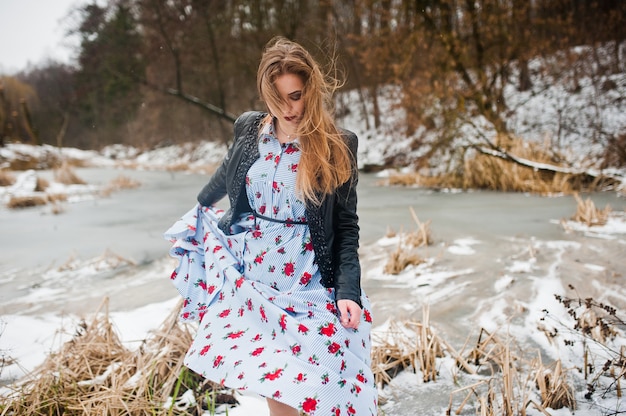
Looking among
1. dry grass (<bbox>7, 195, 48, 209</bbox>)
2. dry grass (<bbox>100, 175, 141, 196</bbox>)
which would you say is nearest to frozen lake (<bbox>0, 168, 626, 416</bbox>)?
dry grass (<bbox>7, 195, 48, 209</bbox>)

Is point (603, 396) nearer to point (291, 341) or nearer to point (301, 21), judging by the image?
point (291, 341)

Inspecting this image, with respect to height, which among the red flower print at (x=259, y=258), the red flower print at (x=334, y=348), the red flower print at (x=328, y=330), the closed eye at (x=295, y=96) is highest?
the closed eye at (x=295, y=96)

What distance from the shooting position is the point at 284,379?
4.40ft

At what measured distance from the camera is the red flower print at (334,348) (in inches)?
56.3

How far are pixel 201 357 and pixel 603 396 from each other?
66.5 inches

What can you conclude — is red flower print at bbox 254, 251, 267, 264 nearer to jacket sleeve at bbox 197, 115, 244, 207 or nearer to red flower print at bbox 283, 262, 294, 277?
red flower print at bbox 283, 262, 294, 277

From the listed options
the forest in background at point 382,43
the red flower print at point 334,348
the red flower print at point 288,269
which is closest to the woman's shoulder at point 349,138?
the red flower print at point 288,269

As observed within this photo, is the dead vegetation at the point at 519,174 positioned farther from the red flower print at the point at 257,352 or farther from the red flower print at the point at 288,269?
the red flower print at the point at 257,352

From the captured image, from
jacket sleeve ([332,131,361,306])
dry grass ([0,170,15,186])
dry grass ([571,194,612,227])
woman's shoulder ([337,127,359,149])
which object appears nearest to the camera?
jacket sleeve ([332,131,361,306])

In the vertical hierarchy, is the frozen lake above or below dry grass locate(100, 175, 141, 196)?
below

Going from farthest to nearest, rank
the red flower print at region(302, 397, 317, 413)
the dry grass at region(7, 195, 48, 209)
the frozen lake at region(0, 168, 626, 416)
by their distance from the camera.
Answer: the dry grass at region(7, 195, 48, 209) < the frozen lake at region(0, 168, 626, 416) < the red flower print at region(302, 397, 317, 413)

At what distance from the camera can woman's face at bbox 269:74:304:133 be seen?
5.48 ft

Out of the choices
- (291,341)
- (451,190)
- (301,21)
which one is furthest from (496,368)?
(301,21)

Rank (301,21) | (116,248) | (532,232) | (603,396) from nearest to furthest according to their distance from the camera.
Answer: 1. (603,396)
2. (532,232)
3. (116,248)
4. (301,21)
